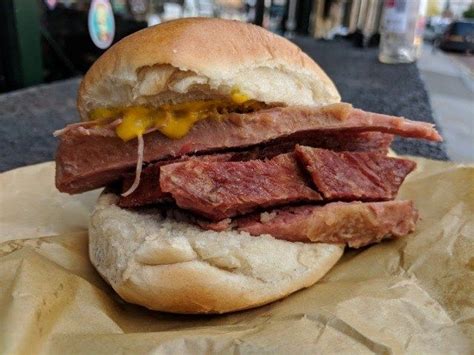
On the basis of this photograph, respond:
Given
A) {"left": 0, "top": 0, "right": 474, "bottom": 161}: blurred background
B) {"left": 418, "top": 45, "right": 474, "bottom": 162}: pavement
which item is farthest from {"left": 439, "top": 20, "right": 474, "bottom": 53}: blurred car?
{"left": 418, "top": 45, "right": 474, "bottom": 162}: pavement

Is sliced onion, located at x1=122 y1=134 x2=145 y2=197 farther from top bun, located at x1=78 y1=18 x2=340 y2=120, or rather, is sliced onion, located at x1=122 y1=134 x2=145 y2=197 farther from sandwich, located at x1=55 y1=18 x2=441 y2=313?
top bun, located at x1=78 y1=18 x2=340 y2=120

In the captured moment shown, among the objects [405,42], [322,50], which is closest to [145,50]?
[405,42]

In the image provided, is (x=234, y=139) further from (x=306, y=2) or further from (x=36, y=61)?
(x=306, y=2)

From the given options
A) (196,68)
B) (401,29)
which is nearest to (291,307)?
(196,68)

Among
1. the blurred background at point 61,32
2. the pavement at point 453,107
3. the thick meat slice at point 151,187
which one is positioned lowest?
the pavement at point 453,107

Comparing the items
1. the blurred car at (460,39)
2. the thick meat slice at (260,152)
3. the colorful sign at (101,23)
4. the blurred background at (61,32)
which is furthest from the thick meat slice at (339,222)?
the blurred car at (460,39)

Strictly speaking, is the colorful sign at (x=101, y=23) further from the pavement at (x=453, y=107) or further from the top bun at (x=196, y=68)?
the top bun at (x=196, y=68)

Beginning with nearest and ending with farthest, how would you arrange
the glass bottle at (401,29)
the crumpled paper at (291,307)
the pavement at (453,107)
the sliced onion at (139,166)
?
the crumpled paper at (291,307) < the sliced onion at (139,166) < the pavement at (453,107) < the glass bottle at (401,29)
